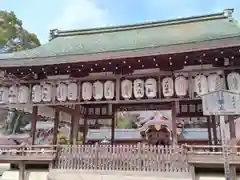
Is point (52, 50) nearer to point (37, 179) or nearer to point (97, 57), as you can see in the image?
point (97, 57)

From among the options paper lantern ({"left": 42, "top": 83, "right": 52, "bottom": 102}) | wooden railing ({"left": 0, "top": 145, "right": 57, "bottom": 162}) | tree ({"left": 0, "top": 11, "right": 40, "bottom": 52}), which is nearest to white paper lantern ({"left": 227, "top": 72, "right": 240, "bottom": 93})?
wooden railing ({"left": 0, "top": 145, "right": 57, "bottom": 162})

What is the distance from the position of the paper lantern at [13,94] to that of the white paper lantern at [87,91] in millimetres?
3045

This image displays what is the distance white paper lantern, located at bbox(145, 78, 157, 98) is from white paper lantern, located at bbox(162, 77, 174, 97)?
322 mm

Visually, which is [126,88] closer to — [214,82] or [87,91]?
[87,91]

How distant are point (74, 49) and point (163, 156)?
698 centimetres

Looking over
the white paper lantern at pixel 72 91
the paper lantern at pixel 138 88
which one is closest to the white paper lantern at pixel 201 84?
the paper lantern at pixel 138 88

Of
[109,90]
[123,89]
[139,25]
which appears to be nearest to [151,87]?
[123,89]

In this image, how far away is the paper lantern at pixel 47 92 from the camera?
34.3 ft

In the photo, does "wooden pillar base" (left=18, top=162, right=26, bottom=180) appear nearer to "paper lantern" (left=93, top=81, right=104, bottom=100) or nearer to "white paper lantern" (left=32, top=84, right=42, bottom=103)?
"white paper lantern" (left=32, top=84, right=42, bottom=103)

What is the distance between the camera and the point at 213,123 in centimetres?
1207

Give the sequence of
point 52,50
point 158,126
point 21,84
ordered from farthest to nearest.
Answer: point 158,126
point 52,50
point 21,84

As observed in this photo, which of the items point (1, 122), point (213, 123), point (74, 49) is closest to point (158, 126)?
point (213, 123)

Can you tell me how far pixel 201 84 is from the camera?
8.95 m

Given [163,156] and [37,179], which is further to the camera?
[37,179]
